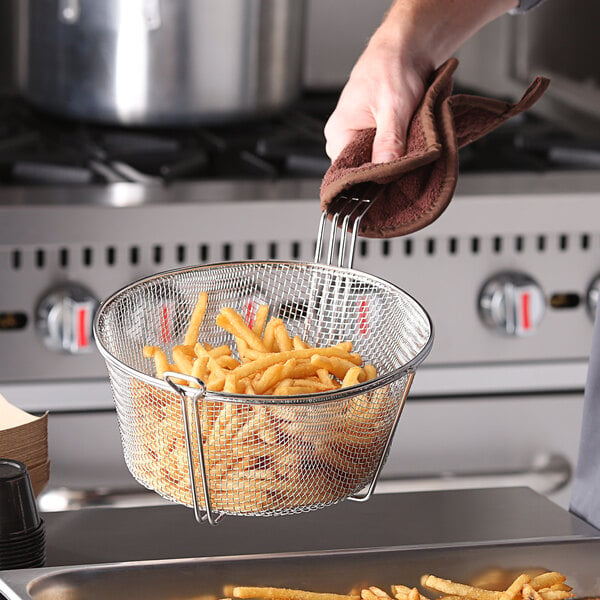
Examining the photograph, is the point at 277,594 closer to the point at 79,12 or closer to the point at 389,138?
the point at 389,138

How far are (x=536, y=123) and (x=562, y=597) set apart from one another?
4.33ft

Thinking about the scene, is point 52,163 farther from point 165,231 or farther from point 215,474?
point 215,474

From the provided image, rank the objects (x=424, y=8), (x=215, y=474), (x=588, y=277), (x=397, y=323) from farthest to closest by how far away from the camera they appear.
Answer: (x=588, y=277)
(x=424, y=8)
(x=397, y=323)
(x=215, y=474)

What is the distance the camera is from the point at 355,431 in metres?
0.91

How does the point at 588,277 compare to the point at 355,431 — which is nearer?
the point at 355,431

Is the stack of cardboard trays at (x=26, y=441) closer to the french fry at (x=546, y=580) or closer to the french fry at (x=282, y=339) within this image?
the french fry at (x=282, y=339)

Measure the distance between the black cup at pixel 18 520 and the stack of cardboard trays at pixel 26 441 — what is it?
0.20 feet

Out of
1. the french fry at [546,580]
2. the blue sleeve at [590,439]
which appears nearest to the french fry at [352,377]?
the french fry at [546,580]

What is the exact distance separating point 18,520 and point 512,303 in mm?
995

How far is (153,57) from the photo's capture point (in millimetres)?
1770

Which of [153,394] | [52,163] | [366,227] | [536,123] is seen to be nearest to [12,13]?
[52,163]

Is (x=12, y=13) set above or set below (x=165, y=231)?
above

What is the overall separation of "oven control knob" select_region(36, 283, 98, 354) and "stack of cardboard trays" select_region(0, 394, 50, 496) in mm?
569

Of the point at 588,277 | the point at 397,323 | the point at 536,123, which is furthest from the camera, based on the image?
the point at 536,123
